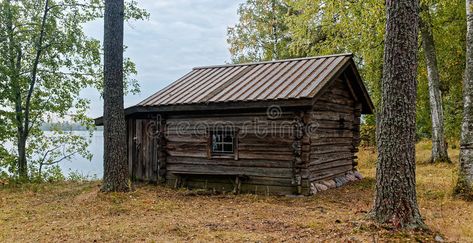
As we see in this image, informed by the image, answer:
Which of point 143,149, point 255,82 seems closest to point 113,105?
point 143,149

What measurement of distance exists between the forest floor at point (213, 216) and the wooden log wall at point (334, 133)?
0.94 metres

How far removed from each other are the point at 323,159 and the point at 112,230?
739 cm

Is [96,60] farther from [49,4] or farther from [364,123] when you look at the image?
[364,123]

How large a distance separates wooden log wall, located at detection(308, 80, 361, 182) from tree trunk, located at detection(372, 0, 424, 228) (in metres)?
5.11

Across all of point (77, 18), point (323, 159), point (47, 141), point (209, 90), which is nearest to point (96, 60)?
point (77, 18)

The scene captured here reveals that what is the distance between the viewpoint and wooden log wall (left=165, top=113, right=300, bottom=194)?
11281 millimetres

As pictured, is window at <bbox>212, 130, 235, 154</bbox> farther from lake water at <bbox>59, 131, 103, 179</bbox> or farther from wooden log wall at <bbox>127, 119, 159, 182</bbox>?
lake water at <bbox>59, 131, 103, 179</bbox>

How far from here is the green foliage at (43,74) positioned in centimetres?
1430

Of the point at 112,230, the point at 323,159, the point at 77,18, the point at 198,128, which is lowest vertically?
the point at 112,230

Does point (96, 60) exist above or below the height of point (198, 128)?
above

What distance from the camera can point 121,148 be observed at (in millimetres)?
10969

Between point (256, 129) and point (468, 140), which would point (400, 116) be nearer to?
point (468, 140)
